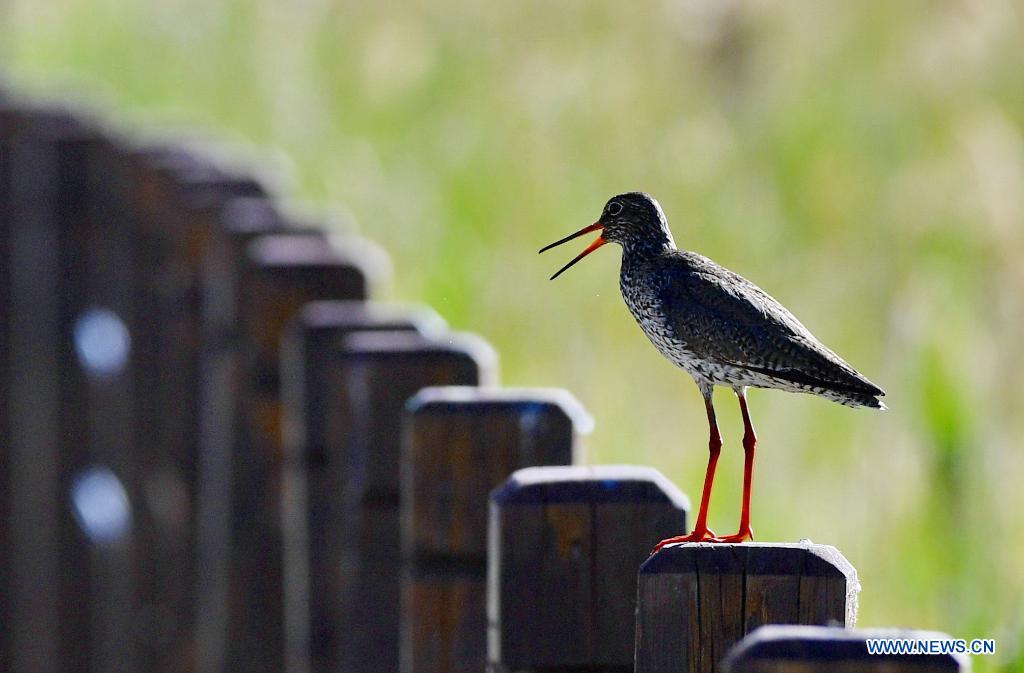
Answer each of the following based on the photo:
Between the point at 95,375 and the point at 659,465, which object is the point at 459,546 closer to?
the point at 659,465

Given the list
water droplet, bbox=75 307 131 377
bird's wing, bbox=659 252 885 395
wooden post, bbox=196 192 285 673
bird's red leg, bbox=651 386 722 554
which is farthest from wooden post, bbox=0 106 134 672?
bird's wing, bbox=659 252 885 395

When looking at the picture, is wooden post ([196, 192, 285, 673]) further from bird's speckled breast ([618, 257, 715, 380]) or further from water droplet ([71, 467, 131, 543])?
bird's speckled breast ([618, 257, 715, 380])

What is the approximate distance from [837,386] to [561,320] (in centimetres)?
296

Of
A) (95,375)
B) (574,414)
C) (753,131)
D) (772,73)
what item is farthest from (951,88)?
(574,414)

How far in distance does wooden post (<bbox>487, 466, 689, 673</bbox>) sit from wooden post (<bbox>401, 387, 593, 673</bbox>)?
402mm

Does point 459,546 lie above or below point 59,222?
below

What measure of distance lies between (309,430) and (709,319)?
2149 mm

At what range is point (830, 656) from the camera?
57.6 inches

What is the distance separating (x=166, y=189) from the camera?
18.8 feet

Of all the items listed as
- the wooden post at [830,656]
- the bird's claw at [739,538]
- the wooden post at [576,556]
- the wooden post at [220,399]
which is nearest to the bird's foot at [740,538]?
the bird's claw at [739,538]

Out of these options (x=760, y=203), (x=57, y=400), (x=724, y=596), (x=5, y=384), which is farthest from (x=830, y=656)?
(x=5, y=384)

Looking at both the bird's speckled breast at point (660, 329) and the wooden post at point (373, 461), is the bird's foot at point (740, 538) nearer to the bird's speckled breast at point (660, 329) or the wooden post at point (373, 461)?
the bird's speckled breast at point (660, 329)

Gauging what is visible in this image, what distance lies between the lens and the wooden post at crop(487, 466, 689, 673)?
2287mm

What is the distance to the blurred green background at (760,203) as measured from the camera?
419 centimetres
